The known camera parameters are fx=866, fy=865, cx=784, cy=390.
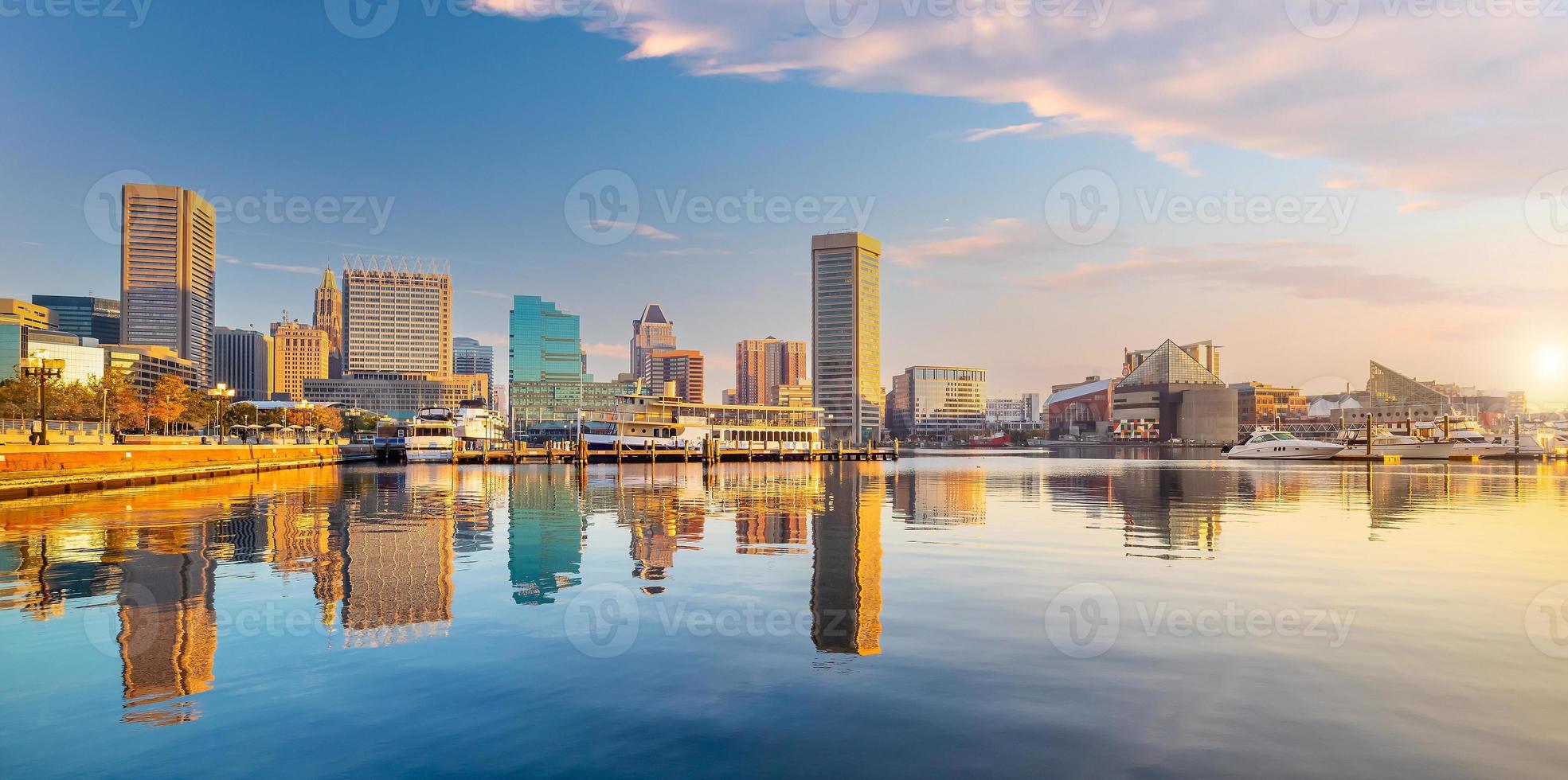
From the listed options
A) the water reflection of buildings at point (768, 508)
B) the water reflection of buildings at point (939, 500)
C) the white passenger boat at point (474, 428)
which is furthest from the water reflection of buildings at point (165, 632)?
the white passenger boat at point (474, 428)

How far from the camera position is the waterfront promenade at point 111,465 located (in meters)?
43.2

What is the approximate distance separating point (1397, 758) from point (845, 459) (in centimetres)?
13869

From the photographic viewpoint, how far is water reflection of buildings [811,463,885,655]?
1409 cm

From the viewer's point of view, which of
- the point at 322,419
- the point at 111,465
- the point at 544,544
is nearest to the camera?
the point at 544,544

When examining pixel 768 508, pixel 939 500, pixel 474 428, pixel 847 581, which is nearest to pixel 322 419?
pixel 474 428

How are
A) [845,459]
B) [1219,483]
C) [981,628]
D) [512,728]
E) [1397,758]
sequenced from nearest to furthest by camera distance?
[1397,758]
[512,728]
[981,628]
[1219,483]
[845,459]

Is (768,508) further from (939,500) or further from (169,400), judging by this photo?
(169,400)

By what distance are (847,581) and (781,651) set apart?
21.5 ft

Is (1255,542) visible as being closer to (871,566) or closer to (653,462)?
Result: (871,566)

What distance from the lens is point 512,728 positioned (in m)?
9.62

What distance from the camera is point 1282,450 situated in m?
127

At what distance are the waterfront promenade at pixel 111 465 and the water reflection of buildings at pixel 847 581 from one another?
38.6 metres

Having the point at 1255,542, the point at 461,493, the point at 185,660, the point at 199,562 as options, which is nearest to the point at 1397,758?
the point at 185,660

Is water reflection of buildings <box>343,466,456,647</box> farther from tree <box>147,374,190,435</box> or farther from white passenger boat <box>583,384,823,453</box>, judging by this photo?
tree <box>147,374,190,435</box>
